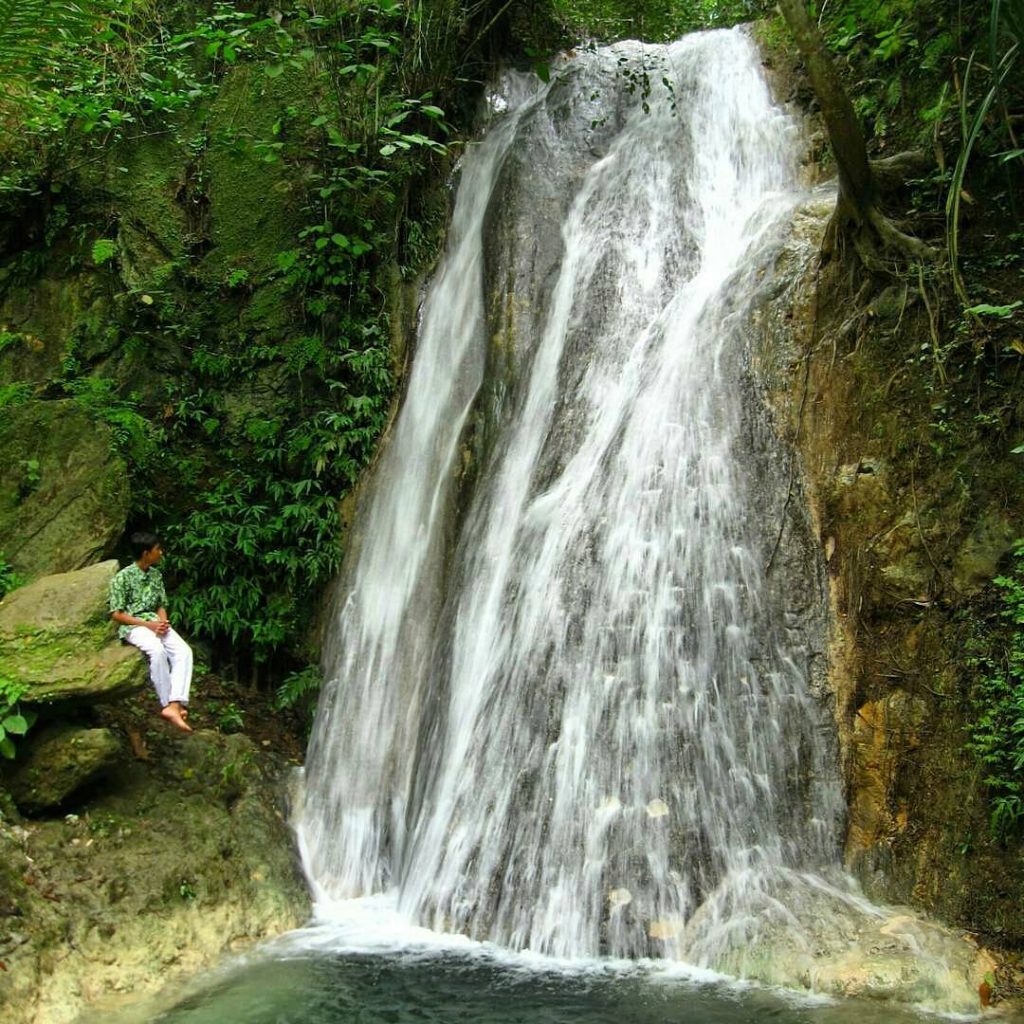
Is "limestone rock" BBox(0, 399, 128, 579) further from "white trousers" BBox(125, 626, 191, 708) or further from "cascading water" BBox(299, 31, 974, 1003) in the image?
"cascading water" BBox(299, 31, 974, 1003)

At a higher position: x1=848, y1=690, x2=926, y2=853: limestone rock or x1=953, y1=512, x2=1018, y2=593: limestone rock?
x1=953, y1=512, x2=1018, y2=593: limestone rock

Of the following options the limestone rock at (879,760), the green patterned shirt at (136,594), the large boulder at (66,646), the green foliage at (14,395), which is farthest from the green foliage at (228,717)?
the limestone rock at (879,760)

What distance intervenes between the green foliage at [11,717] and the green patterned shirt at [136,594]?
837 millimetres

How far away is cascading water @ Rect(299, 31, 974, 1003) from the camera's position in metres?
5.77

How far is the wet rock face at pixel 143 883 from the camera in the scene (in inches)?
207

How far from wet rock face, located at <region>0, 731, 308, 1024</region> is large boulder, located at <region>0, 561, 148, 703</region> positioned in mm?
777

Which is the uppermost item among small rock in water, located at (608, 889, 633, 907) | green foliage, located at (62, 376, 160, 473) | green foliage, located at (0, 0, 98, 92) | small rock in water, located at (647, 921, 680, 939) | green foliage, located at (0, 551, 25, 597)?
green foliage, located at (0, 0, 98, 92)

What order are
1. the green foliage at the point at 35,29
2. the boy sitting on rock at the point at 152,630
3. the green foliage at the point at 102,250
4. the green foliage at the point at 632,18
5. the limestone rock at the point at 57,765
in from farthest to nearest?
the green foliage at the point at 632,18 → the green foliage at the point at 102,250 → the green foliage at the point at 35,29 → the boy sitting on rock at the point at 152,630 → the limestone rock at the point at 57,765

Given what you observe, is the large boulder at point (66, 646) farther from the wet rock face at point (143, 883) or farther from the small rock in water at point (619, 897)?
the small rock in water at point (619, 897)

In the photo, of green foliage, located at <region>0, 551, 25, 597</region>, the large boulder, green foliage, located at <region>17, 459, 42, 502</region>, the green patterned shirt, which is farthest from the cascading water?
green foliage, located at <region>17, 459, 42, 502</region>

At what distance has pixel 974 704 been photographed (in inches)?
213

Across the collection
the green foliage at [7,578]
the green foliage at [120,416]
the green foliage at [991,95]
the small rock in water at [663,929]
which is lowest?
the small rock in water at [663,929]

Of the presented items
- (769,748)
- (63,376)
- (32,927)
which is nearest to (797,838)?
(769,748)

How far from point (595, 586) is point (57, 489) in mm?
4898
